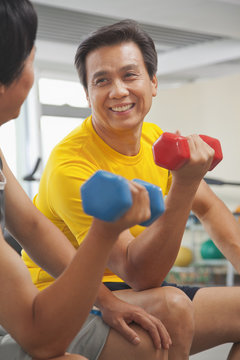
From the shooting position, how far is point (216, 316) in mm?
1516

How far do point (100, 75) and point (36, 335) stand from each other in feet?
3.17

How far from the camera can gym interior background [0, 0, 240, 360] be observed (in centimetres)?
674

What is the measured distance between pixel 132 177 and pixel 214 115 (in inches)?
230

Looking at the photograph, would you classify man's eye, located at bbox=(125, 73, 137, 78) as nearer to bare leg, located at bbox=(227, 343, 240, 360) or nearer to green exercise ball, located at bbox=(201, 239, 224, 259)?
bare leg, located at bbox=(227, 343, 240, 360)

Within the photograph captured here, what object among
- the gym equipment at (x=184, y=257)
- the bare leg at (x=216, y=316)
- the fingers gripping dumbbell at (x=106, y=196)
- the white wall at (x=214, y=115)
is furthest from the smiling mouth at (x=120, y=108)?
the white wall at (x=214, y=115)

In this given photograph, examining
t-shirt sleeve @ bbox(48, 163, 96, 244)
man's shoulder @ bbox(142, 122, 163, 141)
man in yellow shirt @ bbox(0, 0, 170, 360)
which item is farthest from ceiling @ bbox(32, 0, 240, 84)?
man in yellow shirt @ bbox(0, 0, 170, 360)

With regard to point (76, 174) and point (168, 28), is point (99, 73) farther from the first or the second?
point (168, 28)

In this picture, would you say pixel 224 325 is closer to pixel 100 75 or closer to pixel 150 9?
pixel 100 75

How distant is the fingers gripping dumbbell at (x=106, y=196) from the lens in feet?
2.68

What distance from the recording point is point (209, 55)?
7.25 metres

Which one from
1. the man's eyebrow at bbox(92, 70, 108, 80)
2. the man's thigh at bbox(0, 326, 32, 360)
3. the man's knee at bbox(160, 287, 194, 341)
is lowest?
the man's knee at bbox(160, 287, 194, 341)

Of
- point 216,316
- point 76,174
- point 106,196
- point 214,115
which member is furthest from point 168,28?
point 106,196

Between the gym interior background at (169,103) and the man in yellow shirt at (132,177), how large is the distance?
4.68 metres

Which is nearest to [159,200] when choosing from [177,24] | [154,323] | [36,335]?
[36,335]
